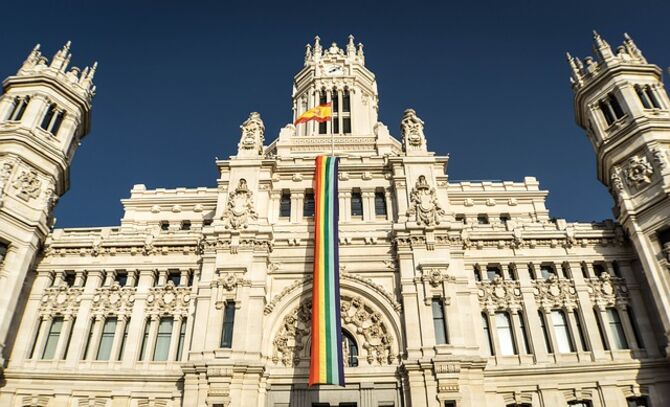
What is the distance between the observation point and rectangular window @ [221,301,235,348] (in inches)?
1219

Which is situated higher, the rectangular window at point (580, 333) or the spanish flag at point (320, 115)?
the spanish flag at point (320, 115)

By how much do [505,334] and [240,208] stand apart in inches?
807

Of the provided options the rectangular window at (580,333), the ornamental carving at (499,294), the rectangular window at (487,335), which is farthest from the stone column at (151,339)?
the rectangular window at (580,333)

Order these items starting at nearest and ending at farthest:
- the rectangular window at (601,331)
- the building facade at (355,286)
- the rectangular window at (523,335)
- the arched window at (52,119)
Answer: the building facade at (355,286) < the rectangular window at (601,331) < the rectangular window at (523,335) < the arched window at (52,119)

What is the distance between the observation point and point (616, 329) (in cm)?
3306

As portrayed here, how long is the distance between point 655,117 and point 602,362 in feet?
59.4

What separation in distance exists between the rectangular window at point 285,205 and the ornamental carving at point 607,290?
73.1ft

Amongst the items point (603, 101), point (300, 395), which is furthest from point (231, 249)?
point (603, 101)

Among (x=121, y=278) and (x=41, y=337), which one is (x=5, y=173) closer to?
(x=121, y=278)

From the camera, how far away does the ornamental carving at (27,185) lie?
1399 inches

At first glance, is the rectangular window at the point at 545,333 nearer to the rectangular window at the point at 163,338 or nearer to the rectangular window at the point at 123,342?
the rectangular window at the point at 163,338

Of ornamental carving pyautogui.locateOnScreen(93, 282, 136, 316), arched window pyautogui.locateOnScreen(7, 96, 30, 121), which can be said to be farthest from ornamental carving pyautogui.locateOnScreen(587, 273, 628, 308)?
arched window pyautogui.locateOnScreen(7, 96, 30, 121)

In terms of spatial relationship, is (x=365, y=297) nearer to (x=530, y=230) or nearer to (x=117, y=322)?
(x=530, y=230)

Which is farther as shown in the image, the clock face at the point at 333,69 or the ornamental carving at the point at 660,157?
the clock face at the point at 333,69
